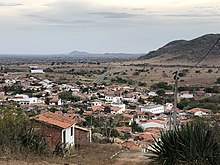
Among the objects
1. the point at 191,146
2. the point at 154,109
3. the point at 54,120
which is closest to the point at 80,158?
the point at 54,120

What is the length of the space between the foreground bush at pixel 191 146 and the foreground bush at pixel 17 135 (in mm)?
3867

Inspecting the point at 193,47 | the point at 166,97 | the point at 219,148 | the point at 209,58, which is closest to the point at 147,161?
the point at 219,148

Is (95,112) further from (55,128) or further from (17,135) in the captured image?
(17,135)

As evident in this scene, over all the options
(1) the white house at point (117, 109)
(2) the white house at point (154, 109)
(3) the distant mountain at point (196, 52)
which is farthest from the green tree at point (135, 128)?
(3) the distant mountain at point (196, 52)

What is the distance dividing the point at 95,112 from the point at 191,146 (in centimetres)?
3385

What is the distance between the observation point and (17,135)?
495 inches

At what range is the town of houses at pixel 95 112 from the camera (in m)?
18.1

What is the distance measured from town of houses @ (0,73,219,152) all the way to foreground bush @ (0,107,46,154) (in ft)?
6.59

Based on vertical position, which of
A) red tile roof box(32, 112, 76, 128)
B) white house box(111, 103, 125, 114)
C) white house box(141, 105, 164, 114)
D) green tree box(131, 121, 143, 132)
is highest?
red tile roof box(32, 112, 76, 128)

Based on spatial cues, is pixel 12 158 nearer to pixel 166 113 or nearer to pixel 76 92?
pixel 166 113

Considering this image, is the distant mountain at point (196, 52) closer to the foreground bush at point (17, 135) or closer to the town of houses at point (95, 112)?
the town of houses at point (95, 112)

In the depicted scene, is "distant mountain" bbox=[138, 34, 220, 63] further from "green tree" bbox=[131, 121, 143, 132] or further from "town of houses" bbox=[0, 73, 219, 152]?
"green tree" bbox=[131, 121, 143, 132]

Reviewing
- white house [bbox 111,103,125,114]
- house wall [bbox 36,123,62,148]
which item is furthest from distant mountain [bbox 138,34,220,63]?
house wall [bbox 36,123,62,148]

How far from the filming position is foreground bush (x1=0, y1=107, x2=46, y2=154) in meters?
12.3
